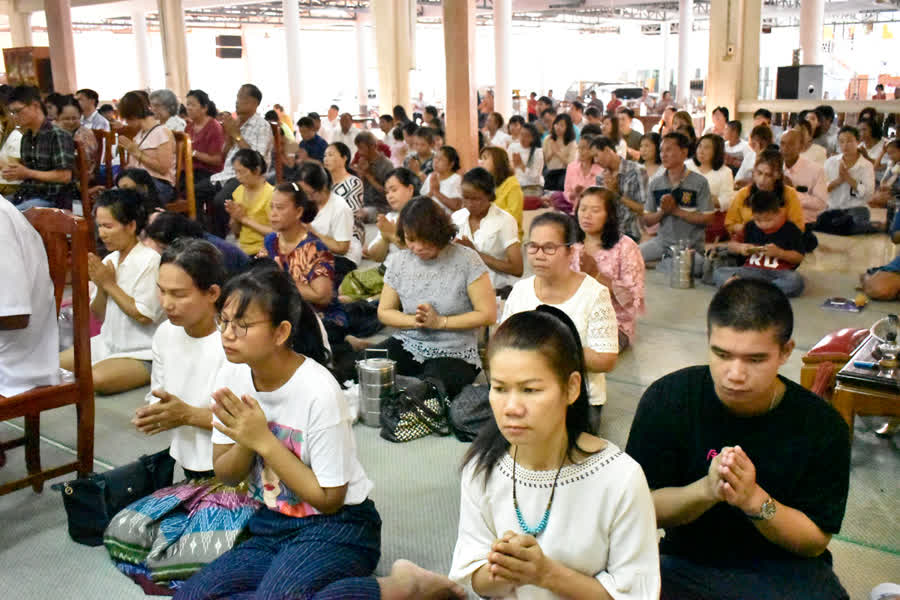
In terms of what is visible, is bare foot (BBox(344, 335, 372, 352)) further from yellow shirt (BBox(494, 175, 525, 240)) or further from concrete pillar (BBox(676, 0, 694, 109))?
concrete pillar (BBox(676, 0, 694, 109))

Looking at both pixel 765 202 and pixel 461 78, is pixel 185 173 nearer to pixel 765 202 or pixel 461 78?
pixel 461 78

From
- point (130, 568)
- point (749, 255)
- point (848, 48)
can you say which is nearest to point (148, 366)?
point (130, 568)

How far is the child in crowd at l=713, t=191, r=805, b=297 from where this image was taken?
5332 mm

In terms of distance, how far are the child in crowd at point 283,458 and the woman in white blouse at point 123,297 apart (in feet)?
5.32

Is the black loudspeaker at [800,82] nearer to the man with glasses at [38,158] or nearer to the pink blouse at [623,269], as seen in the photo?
the pink blouse at [623,269]

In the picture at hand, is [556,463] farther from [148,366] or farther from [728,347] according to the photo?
[148,366]

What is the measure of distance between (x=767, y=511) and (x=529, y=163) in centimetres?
751

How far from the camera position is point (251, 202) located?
541cm

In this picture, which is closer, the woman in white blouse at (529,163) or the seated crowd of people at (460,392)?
the seated crowd of people at (460,392)

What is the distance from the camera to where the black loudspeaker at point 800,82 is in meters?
11.2

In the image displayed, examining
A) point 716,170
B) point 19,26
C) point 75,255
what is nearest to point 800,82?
point 716,170

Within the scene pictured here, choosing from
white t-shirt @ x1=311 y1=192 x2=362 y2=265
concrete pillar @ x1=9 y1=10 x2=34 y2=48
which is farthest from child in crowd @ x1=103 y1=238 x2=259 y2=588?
concrete pillar @ x1=9 y1=10 x2=34 y2=48

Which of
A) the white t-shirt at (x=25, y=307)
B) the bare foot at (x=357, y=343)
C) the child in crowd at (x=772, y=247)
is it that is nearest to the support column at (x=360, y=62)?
the child in crowd at (x=772, y=247)

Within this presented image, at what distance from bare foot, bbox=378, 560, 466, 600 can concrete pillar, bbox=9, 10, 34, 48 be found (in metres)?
19.2
